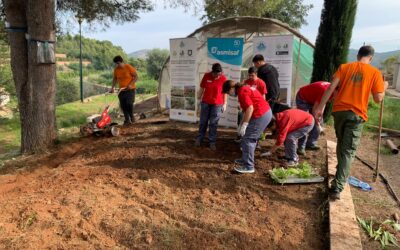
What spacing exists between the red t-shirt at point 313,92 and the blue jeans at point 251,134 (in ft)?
4.49

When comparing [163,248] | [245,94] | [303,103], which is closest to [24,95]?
[245,94]

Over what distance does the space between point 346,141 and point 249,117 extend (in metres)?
1.28

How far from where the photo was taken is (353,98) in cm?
392

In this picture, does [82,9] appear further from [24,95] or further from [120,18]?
[24,95]

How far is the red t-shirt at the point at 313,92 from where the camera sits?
5.66 meters

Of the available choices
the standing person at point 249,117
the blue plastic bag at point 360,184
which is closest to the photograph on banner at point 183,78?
the standing person at point 249,117

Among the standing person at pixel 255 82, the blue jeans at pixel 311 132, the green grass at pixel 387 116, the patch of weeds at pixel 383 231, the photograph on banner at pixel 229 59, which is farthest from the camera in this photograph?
the green grass at pixel 387 116

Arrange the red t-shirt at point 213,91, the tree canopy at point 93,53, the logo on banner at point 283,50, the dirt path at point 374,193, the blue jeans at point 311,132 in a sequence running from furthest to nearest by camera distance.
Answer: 1. the tree canopy at point 93,53
2. the logo on banner at point 283,50
3. the red t-shirt at point 213,91
4. the blue jeans at point 311,132
5. the dirt path at point 374,193

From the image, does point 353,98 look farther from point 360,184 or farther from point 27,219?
point 27,219

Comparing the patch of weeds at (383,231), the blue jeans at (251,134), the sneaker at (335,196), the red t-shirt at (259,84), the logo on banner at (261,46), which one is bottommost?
the patch of weeds at (383,231)

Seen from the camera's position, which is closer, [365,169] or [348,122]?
[348,122]

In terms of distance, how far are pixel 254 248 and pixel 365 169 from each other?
3413 millimetres

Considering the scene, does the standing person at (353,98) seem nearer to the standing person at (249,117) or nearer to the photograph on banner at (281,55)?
the standing person at (249,117)

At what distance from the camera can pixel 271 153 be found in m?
5.57
